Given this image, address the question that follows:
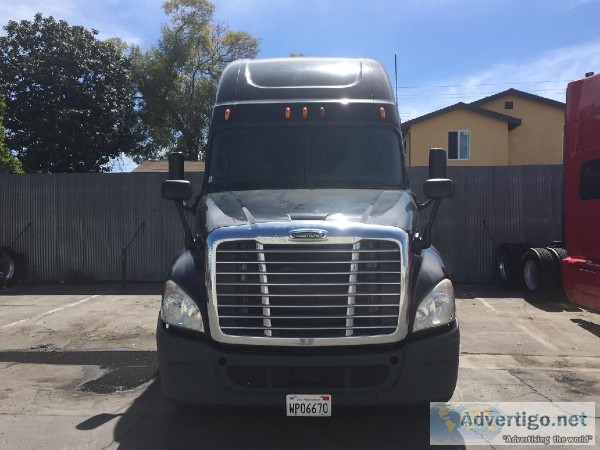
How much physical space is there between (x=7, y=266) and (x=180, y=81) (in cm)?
2220

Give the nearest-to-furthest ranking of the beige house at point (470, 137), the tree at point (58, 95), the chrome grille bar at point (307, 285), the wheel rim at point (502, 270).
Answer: the chrome grille bar at point (307, 285) → the wheel rim at point (502, 270) → the tree at point (58, 95) → the beige house at point (470, 137)

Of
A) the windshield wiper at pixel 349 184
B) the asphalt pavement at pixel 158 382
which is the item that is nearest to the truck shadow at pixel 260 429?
the asphalt pavement at pixel 158 382

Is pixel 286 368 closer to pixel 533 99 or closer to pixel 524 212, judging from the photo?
pixel 524 212

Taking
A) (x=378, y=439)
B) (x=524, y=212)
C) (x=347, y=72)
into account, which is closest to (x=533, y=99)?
(x=524, y=212)

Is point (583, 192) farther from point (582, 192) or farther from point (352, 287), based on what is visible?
point (352, 287)

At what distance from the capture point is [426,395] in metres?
3.65

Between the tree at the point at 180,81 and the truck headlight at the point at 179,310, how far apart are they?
92.4ft

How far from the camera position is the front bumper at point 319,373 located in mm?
3600

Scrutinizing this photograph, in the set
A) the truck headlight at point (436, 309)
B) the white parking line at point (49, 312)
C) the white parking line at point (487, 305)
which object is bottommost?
the white parking line at point (487, 305)

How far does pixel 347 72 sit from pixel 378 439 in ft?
12.1

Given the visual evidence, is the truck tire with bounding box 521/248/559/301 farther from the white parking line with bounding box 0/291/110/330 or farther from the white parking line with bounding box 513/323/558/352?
the white parking line with bounding box 0/291/110/330

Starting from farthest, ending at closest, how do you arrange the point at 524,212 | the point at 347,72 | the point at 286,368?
the point at 524,212
the point at 347,72
the point at 286,368

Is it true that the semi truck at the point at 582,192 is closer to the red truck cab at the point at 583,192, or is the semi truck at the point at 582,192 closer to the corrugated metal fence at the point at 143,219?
the red truck cab at the point at 583,192

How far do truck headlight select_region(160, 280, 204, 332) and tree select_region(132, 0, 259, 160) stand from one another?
28.2 metres
